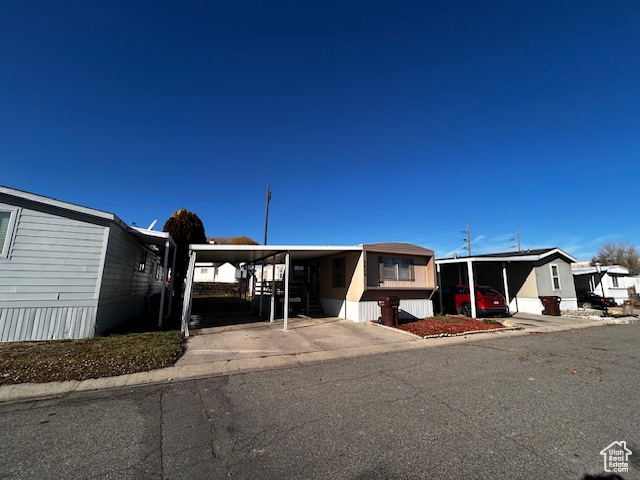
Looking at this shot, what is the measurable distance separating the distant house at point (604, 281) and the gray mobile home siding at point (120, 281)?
29676 millimetres

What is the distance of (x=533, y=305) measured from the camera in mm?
17500

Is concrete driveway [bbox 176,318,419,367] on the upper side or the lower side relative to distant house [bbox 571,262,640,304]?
lower

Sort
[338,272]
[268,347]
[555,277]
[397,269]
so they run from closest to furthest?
[268,347], [397,269], [338,272], [555,277]

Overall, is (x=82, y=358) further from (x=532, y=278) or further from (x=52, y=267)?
(x=532, y=278)

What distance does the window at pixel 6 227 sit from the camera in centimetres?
749

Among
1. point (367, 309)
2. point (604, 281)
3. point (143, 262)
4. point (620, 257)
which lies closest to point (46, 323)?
point (143, 262)

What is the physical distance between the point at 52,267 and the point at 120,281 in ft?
8.57

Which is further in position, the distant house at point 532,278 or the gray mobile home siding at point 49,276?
the distant house at point 532,278

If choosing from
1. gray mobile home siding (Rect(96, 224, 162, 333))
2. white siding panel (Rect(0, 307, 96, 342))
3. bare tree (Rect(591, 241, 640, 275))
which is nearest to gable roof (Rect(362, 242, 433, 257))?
gray mobile home siding (Rect(96, 224, 162, 333))

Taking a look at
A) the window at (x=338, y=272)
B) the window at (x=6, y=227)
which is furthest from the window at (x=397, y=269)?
the window at (x=6, y=227)

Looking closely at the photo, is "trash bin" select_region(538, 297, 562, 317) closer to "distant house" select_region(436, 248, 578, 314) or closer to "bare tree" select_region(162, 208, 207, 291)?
"distant house" select_region(436, 248, 578, 314)

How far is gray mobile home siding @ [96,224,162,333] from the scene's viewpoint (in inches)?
349

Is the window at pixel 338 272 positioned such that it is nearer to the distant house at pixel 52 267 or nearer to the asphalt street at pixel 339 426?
the asphalt street at pixel 339 426

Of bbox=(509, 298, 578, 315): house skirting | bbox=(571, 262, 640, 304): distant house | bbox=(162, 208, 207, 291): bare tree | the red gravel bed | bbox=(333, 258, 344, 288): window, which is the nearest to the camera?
the red gravel bed
